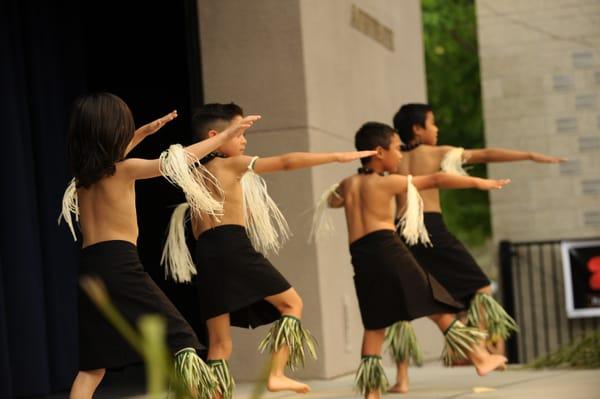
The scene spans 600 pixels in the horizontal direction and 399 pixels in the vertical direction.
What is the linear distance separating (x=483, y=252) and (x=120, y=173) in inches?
834

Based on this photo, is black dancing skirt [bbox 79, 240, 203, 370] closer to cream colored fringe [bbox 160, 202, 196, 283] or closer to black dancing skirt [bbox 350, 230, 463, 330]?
cream colored fringe [bbox 160, 202, 196, 283]

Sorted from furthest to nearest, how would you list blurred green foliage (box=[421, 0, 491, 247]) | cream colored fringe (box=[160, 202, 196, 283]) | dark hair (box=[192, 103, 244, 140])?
blurred green foliage (box=[421, 0, 491, 247]) → cream colored fringe (box=[160, 202, 196, 283]) → dark hair (box=[192, 103, 244, 140])

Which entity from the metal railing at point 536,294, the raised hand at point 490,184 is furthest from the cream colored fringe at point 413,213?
the metal railing at point 536,294

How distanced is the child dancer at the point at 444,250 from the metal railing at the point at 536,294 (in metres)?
5.75

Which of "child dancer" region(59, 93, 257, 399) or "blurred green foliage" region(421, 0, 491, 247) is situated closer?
"child dancer" region(59, 93, 257, 399)

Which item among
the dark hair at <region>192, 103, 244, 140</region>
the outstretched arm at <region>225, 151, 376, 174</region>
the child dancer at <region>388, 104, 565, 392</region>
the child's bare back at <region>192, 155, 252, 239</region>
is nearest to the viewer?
the outstretched arm at <region>225, 151, 376, 174</region>

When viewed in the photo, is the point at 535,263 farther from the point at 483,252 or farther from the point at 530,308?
the point at 483,252

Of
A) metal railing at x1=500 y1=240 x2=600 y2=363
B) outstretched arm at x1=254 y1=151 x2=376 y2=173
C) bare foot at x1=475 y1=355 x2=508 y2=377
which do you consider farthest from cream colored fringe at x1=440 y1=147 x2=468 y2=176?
metal railing at x1=500 y1=240 x2=600 y2=363

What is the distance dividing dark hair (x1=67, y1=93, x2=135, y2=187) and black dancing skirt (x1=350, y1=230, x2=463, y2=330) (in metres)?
1.64

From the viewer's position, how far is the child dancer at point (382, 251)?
4.83 meters

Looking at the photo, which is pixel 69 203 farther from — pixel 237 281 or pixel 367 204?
pixel 367 204

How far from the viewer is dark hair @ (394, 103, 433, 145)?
19.7 feet

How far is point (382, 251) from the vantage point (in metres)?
4.85

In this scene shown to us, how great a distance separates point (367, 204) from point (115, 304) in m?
1.67
